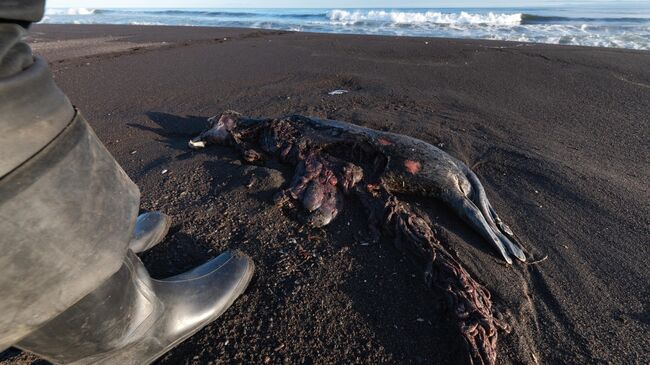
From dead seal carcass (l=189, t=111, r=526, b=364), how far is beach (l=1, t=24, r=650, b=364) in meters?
0.10

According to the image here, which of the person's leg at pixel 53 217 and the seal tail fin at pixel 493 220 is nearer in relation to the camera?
the person's leg at pixel 53 217

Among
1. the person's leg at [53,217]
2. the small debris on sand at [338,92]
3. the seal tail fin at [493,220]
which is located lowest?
the seal tail fin at [493,220]

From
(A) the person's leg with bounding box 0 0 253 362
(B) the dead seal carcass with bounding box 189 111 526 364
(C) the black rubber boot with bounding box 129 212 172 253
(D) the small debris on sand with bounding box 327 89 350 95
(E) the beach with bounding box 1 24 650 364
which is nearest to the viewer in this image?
(A) the person's leg with bounding box 0 0 253 362

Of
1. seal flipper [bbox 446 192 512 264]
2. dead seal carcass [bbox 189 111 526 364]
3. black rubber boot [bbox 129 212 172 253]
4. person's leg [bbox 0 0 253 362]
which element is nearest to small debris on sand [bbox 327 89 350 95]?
dead seal carcass [bbox 189 111 526 364]

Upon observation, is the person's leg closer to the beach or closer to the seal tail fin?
the beach

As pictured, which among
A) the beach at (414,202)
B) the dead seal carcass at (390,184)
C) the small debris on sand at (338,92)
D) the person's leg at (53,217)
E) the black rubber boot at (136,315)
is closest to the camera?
the person's leg at (53,217)

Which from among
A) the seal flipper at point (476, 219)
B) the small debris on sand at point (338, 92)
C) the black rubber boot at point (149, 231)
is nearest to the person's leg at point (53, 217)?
the black rubber boot at point (149, 231)

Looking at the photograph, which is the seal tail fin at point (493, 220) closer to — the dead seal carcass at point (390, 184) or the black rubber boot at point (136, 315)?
the dead seal carcass at point (390, 184)

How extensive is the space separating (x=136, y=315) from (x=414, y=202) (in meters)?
2.26

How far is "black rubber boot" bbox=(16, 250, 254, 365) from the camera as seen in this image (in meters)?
1.34

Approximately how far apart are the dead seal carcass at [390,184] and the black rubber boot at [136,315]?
0.93 meters

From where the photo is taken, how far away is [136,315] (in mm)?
1588

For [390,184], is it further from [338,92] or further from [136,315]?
[338,92]

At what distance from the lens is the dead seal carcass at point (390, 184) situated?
7.25ft
